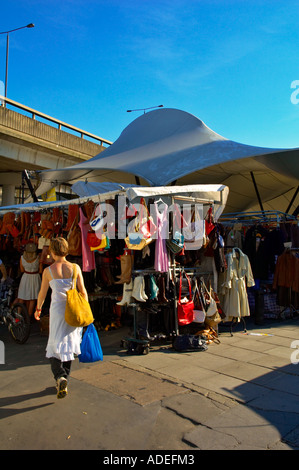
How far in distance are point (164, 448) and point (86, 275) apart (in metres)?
4.87

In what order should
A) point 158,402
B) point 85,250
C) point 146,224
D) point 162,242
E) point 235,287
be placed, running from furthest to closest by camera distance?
point 235,287
point 85,250
point 162,242
point 146,224
point 158,402

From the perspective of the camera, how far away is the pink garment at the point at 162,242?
20.7 feet

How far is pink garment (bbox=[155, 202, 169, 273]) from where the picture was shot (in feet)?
20.7

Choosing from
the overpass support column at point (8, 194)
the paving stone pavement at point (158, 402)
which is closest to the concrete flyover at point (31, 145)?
the overpass support column at point (8, 194)

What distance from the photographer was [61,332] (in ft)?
14.0

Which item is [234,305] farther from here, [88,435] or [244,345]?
[88,435]

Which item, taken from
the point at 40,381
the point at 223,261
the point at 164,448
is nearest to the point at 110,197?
the point at 223,261

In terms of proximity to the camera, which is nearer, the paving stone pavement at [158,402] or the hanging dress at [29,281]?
the paving stone pavement at [158,402]

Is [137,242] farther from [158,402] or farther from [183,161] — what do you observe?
[183,161]

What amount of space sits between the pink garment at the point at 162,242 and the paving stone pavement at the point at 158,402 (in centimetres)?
155

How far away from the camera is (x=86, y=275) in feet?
25.3

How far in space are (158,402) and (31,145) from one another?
1523cm

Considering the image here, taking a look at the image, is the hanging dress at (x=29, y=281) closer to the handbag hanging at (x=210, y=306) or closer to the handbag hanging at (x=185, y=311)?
the handbag hanging at (x=185, y=311)

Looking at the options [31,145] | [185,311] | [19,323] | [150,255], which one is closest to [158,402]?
[185,311]
